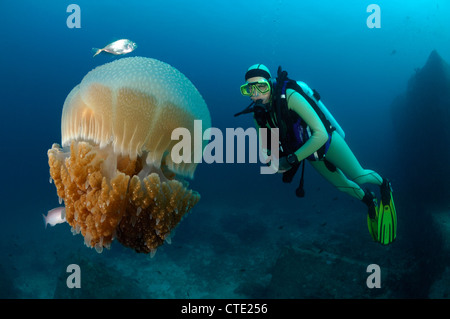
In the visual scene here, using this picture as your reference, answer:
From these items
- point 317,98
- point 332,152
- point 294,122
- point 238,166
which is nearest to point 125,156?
point 294,122

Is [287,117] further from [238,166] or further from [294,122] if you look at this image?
[238,166]

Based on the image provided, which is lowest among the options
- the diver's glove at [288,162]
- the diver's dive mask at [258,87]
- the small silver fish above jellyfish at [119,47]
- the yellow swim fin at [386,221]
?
the yellow swim fin at [386,221]

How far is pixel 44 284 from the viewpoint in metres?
11.1

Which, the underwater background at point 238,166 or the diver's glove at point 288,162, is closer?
the diver's glove at point 288,162

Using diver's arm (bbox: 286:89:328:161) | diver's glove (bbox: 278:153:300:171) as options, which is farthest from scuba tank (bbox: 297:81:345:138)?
diver's glove (bbox: 278:153:300:171)

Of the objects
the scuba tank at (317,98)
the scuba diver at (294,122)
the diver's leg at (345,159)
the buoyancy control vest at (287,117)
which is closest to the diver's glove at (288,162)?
the scuba diver at (294,122)

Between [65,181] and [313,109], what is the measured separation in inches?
113

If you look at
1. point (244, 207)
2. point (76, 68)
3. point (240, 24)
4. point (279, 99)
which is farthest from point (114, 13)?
point (279, 99)

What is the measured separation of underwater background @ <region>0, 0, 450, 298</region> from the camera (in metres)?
7.61

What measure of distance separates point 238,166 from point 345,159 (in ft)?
100

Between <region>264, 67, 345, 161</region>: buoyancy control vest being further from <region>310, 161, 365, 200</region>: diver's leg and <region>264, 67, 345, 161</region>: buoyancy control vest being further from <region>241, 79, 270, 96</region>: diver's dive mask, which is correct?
<region>310, 161, 365, 200</region>: diver's leg

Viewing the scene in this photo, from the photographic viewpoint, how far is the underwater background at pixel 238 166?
761cm

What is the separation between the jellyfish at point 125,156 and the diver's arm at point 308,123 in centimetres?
171

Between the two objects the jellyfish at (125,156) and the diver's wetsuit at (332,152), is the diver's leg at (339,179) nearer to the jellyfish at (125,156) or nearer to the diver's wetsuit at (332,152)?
the diver's wetsuit at (332,152)
